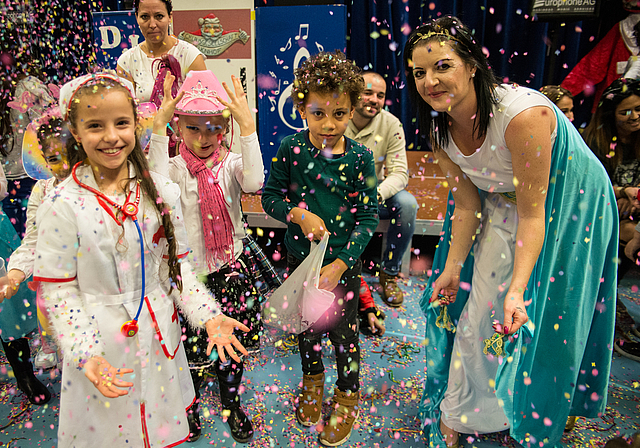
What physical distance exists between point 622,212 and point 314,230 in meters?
2.20

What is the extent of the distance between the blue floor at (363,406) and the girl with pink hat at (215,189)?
12 centimetres

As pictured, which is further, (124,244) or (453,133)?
(453,133)

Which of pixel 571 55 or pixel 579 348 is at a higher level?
pixel 571 55

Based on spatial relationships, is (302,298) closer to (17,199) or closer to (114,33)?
(17,199)

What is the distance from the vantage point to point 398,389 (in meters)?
1.98

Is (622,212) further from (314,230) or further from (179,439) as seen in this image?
(179,439)

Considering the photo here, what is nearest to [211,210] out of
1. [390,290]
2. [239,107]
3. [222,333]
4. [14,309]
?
[239,107]

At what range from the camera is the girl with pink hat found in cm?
157

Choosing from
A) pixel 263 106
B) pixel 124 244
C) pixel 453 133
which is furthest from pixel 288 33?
pixel 124 244

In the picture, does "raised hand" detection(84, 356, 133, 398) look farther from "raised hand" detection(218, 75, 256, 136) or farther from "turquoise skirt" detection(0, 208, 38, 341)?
"turquoise skirt" detection(0, 208, 38, 341)

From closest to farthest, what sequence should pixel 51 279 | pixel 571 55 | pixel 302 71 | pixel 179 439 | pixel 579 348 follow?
1. pixel 51 279
2. pixel 179 439
3. pixel 579 348
4. pixel 302 71
5. pixel 571 55

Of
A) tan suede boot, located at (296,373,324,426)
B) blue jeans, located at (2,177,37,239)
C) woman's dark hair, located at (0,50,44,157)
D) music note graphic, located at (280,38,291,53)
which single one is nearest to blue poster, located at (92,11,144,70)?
music note graphic, located at (280,38,291,53)

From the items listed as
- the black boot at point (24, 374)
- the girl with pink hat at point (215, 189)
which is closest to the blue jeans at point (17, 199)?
the black boot at point (24, 374)

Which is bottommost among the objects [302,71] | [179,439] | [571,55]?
[179,439]
